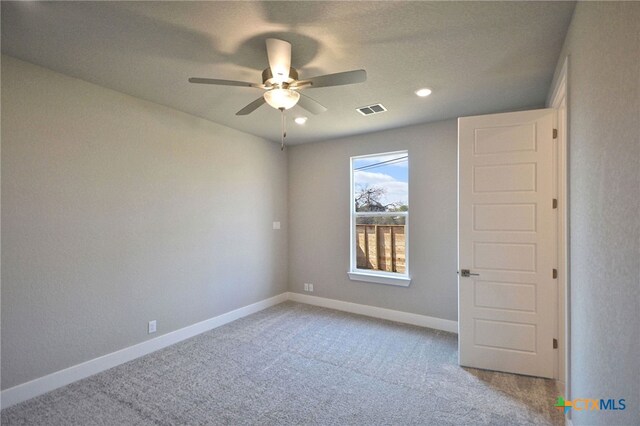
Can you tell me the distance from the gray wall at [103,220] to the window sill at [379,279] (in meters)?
1.61

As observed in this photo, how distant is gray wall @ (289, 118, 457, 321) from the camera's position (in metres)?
3.74

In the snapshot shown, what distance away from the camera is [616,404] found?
3.80ft

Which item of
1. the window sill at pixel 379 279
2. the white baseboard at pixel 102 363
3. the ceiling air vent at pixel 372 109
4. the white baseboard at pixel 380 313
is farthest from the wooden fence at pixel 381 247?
the white baseboard at pixel 102 363

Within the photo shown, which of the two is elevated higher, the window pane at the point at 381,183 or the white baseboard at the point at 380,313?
the window pane at the point at 381,183

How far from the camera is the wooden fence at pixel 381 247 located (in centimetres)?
419

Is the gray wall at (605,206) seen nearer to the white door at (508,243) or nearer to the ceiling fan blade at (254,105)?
the white door at (508,243)

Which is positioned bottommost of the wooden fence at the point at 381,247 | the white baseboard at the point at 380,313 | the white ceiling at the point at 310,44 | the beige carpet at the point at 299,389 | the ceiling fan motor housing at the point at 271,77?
the beige carpet at the point at 299,389

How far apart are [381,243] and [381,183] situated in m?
0.86

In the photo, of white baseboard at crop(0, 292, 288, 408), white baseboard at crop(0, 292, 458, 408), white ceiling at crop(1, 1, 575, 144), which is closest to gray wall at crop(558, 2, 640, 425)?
white ceiling at crop(1, 1, 575, 144)

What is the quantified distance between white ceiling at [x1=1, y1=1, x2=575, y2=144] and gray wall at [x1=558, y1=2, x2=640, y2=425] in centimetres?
50

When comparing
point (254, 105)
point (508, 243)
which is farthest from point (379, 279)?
point (254, 105)

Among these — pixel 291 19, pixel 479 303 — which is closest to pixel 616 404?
pixel 479 303

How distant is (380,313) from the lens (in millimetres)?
4180

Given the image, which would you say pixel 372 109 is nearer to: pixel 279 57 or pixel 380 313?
pixel 279 57
